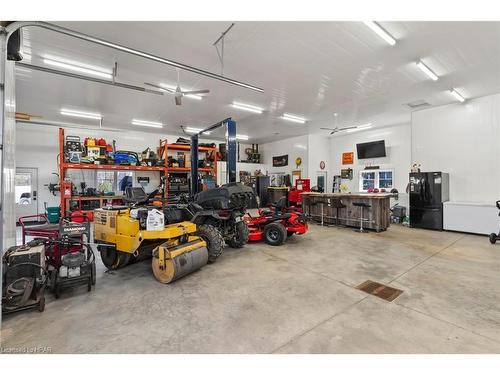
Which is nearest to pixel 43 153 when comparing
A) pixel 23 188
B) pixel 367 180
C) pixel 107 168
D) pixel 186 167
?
pixel 23 188

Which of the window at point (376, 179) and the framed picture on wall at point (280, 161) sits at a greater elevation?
the framed picture on wall at point (280, 161)

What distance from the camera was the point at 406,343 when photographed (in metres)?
1.94

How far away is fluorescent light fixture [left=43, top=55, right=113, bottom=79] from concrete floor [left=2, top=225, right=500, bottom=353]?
400 centimetres

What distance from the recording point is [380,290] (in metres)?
2.94

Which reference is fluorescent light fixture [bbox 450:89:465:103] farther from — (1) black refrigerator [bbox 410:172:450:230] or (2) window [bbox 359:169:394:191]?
(2) window [bbox 359:169:394:191]

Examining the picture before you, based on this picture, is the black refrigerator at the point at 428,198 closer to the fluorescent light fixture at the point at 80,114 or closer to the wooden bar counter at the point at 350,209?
the wooden bar counter at the point at 350,209

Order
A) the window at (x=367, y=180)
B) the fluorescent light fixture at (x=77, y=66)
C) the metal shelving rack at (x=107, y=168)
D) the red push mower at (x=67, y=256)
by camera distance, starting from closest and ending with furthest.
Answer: the red push mower at (x=67, y=256) → the fluorescent light fixture at (x=77, y=66) → the metal shelving rack at (x=107, y=168) → the window at (x=367, y=180)

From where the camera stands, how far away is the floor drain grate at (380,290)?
277cm

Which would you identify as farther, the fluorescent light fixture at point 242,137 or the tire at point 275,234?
the fluorescent light fixture at point 242,137

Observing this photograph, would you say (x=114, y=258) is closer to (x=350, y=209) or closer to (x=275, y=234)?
(x=275, y=234)

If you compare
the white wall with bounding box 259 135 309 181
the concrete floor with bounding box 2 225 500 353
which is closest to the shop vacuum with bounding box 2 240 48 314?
the concrete floor with bounding box 2 225 500 353

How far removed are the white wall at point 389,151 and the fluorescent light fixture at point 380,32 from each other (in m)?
6.71

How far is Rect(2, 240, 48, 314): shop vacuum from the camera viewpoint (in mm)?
2391

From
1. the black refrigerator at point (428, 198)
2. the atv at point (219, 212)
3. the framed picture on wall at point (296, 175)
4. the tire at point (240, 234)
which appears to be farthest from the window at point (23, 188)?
the black refrigerator at point (428, 198)
